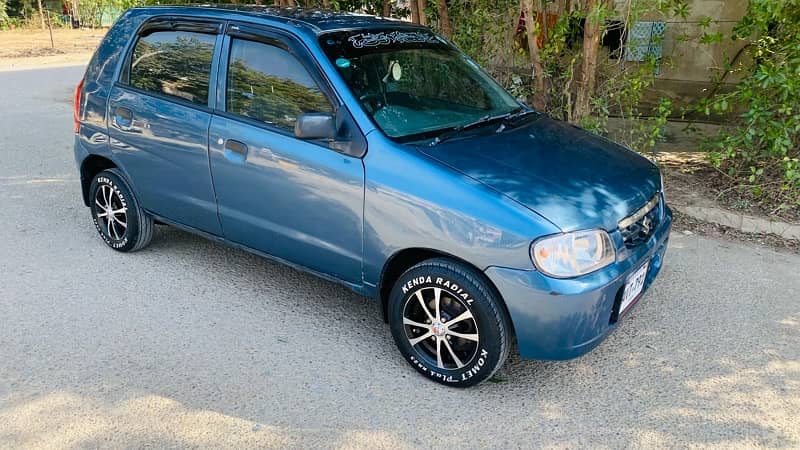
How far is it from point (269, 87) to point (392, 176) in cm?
107

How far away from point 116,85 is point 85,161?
0.72 metres

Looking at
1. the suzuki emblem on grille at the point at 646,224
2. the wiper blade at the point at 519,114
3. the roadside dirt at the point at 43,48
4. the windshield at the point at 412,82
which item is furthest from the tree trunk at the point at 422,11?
the roadside dirt at the point at 43,48

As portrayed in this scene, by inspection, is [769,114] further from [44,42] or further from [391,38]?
[44,42]

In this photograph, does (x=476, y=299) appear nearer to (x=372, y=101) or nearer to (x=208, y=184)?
(x=372, y=101)

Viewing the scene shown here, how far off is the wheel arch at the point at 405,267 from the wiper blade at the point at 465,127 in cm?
58

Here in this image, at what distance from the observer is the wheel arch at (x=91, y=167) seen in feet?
16.0

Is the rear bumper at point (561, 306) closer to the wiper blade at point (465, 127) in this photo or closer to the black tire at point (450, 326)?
the black tire at point (450, 326)

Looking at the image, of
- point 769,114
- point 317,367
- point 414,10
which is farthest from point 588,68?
point 317,367

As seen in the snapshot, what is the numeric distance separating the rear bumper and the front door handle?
5.51 feet

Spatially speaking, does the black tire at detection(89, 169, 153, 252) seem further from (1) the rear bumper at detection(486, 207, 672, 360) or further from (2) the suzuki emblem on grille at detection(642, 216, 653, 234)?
(2) the suzuki emblem on grille at detection(642, 216, 653, 234)

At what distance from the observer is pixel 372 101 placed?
3568mm

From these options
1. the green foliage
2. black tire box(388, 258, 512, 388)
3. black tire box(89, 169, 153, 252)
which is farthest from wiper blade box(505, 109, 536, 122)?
black tire box(89, 169, 153, 252)

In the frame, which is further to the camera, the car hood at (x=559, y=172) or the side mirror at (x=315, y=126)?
the side mirror at (x=315, y=126)

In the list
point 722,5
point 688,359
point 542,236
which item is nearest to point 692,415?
point 688,359
